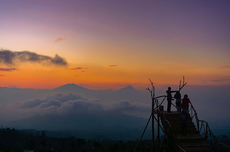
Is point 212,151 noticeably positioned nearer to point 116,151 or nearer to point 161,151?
point 161,151

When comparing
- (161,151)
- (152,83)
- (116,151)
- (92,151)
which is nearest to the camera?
(161,151)

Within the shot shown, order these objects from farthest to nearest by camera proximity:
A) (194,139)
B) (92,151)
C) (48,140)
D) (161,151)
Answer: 1. (48,140)
2. (92,151)
3. (161,151)
4. (194,139)

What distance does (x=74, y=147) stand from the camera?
86875 millimetres

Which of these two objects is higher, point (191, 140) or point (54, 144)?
point (191, 140)

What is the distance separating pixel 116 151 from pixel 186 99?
219ft

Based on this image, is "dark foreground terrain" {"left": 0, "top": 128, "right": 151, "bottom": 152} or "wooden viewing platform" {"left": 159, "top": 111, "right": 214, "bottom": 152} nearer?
"wooden viewing platform" {"left": 159, "top": 111, "right": 214, "bottom": 152}

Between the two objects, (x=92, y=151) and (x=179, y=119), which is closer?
(x=179, y=119)

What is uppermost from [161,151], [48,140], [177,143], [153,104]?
[153,104]

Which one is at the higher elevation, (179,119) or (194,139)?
(179,119)

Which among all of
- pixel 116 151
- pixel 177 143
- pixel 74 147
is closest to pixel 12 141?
pixel 74 147

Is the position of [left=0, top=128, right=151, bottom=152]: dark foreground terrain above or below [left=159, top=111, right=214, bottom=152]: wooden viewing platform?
below

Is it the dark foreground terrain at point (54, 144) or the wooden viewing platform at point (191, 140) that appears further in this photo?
the dark foreground terrain at point (54, 144)

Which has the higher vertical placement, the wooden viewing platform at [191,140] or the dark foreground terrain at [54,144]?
the wooden viewing platform at [191,140]

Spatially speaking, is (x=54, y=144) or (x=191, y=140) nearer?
(x=191, y=140)
